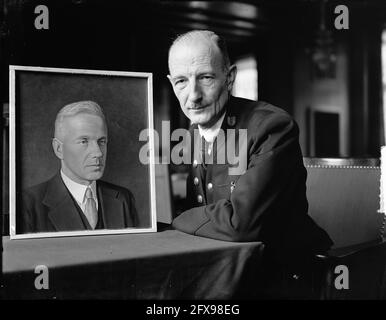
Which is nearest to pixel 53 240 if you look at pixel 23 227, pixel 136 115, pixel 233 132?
pixel 23 227

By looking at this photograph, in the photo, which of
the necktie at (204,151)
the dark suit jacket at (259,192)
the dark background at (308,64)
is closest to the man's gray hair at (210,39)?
the dark suit jacket at (259,192)

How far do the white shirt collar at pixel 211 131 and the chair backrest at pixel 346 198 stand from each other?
52cm

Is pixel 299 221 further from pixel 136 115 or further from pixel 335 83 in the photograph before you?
pixel 335 83

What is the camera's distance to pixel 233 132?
1.19 meters

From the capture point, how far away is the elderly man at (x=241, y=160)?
3.48 ft

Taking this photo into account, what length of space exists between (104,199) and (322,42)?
441 cm

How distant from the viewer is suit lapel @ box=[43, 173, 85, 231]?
3.41 ft

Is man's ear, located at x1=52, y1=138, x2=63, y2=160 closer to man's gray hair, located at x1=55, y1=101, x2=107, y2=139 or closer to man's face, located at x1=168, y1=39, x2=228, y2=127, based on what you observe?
man's gray hair, located at x1=55, y1=101, x2=107, y2=139

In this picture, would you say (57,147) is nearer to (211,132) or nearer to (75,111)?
(75,111)

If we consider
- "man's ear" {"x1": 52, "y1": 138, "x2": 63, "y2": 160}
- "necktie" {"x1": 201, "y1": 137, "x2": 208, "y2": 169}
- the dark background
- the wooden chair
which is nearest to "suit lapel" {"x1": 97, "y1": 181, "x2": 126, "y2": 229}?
"man's ear" {"x1": 52, "y1": 138, "x2": 63, "y2": 160}

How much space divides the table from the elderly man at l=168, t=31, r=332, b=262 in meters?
0.06

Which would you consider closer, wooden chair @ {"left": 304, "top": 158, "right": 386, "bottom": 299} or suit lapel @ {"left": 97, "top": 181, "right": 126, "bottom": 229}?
suit lapel @ {"left": 97, "top": 181, "right": 126, "bottom": 229}

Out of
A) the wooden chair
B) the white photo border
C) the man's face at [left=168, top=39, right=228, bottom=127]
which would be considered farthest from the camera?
the wooden chair

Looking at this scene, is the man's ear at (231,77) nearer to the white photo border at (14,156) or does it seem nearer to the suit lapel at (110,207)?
the white photo border at (14,156)
